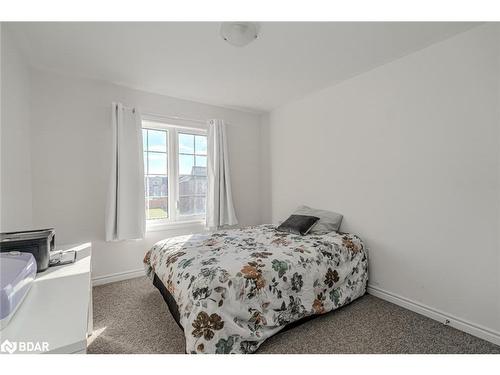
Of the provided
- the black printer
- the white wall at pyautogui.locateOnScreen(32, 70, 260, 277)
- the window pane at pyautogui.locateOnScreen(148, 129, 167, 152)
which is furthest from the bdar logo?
the window pane at pyautogui.locateOnScreen(148, 129, 167, 152)

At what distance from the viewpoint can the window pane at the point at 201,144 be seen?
11.6ft

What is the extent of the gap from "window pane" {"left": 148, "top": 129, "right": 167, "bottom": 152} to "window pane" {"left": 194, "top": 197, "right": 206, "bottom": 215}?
86 cm

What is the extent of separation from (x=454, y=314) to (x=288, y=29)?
2666 mm

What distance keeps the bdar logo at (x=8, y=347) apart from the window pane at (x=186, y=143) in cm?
281

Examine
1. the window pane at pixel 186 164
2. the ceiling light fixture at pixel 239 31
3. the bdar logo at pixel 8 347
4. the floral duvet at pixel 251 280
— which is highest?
the ceiling light fixture at pixel 239 31

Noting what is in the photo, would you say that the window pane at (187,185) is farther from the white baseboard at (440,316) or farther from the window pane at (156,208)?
the white baseboard at (440,316)

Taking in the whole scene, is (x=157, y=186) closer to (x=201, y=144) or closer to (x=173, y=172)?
(x=173, y=172)

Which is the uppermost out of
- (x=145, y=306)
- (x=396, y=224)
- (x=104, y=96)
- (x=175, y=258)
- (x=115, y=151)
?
(x=104, y=96)

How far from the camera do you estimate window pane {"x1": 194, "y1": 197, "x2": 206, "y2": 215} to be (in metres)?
3.57

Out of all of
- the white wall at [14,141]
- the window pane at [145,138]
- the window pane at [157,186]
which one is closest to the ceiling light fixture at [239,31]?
the white wall at [14,141]

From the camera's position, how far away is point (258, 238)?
99.5 inches
